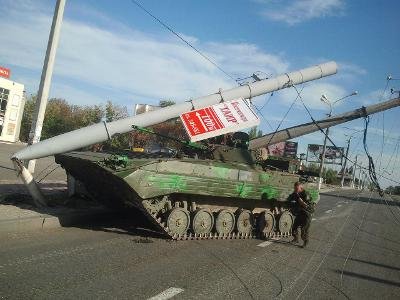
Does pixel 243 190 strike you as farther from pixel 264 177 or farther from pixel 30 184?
pixel 30 184

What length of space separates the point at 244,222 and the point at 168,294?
18.0 feet

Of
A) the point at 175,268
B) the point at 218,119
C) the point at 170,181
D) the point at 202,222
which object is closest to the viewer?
the point at 175,268

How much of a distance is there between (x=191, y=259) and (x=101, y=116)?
154 ft

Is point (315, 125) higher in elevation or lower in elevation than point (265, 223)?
higher

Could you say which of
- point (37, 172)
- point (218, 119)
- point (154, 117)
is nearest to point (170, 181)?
point (218, 119)

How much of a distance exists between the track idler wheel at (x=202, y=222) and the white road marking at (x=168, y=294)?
3710 mm

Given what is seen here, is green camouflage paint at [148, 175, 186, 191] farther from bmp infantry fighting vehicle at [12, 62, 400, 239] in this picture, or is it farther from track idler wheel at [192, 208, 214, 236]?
track idler wheel at [192, 208, 214, 236]

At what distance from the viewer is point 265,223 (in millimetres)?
11516

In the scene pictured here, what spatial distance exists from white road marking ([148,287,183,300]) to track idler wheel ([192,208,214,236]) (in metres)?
3.71

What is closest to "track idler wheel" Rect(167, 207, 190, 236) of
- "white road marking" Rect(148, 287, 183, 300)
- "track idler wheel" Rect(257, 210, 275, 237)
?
"track idler wheel" Rect(257, 210, 275, 237)

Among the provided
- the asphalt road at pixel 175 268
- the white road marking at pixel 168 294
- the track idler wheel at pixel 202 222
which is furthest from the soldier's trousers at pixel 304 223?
the white road marking at pixel 168 294

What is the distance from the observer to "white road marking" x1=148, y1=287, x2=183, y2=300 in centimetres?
562

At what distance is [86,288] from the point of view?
18.6 feet

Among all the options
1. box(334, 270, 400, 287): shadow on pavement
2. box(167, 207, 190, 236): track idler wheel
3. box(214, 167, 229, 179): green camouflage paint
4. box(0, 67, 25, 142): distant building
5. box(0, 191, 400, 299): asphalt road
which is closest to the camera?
box(0, 191, 400, 299): asphalt road
